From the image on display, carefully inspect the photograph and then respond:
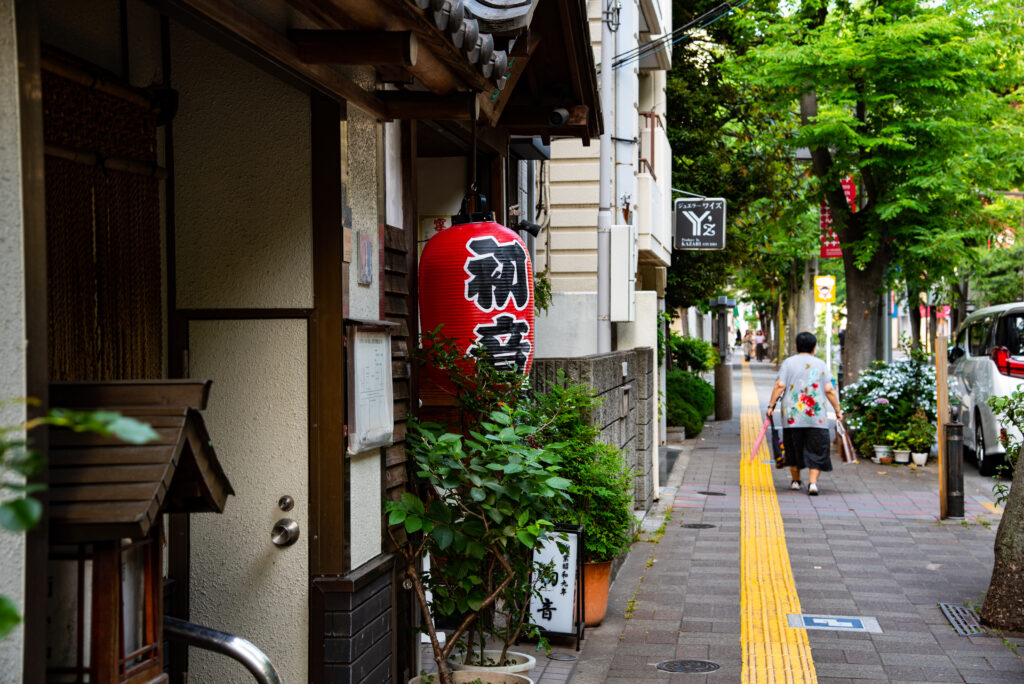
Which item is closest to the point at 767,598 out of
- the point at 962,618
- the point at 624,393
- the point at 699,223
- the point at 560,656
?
the point at 962,618

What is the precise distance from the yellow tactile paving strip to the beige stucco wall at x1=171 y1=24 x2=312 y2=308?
12.6 ft

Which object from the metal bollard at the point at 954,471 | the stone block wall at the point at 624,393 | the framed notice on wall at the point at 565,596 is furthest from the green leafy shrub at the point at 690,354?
the framed notice on wall at the point at 565,596

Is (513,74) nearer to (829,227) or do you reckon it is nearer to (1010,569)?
(1010,569)

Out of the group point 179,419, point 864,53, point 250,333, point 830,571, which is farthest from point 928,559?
point 864,53

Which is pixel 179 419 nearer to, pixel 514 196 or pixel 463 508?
pixel 463 508

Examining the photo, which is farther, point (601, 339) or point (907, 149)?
point (907, 149)

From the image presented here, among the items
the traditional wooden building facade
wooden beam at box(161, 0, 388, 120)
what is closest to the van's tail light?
the traditional wooden building facade

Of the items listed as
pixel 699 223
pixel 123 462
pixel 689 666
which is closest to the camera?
pixel 123 462

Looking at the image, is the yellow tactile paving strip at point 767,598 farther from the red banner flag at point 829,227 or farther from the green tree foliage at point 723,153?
the green tree foliage at point 723,153

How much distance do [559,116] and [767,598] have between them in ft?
13.8

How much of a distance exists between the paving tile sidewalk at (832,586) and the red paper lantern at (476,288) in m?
2.13

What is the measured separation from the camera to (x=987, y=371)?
660 inches

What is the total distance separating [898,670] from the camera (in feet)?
22.3

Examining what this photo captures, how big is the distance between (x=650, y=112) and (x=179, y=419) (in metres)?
13.5
